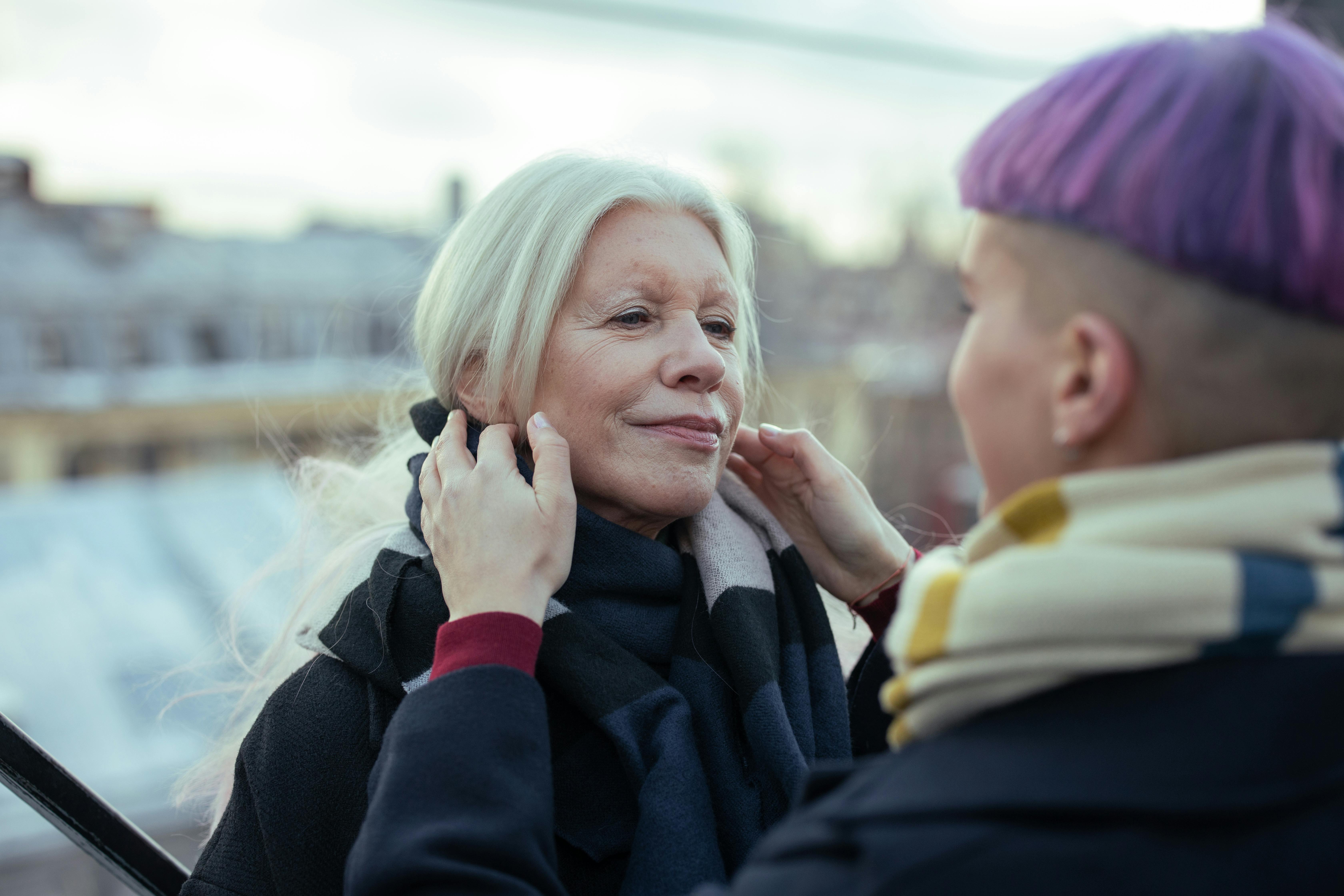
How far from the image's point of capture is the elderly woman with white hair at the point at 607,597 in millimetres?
1429

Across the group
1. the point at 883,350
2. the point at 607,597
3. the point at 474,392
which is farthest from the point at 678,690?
the point at 883,350

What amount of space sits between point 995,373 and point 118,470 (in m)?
20.2

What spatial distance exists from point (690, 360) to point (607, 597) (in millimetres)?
403

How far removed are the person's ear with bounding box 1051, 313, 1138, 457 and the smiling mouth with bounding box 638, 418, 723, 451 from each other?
79cm

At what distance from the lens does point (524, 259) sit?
65.7 inches

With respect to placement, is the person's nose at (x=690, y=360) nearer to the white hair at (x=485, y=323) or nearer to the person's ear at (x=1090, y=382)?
the white hair at (x=485, y=323)

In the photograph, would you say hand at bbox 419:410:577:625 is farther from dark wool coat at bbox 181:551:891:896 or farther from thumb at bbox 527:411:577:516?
dark wool coat at bbox 181:551:891:896

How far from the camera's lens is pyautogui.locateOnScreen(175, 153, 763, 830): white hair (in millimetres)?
1675

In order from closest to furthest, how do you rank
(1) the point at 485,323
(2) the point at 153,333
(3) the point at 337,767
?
(3) the point at 337,767 → (1) the point at 485,323 → (2) the point at 153,333

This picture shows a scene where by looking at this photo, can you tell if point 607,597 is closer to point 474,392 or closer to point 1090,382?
point 474,392

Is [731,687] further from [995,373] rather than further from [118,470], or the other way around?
[118,470]

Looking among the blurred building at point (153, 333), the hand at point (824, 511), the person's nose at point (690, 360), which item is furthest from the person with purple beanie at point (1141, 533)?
the blurred building at point (153, 333)

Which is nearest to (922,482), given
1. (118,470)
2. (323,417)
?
(118,470)

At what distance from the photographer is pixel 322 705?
152 cm
